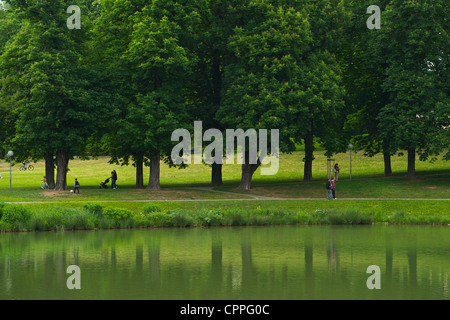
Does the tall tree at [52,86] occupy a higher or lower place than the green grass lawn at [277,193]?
higher

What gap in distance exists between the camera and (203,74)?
57.0 m

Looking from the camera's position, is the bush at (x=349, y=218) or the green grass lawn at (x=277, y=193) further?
the green grass lawn at (x=277, y=193)

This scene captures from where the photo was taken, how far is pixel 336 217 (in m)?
37.8

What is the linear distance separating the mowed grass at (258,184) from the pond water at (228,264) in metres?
13.7

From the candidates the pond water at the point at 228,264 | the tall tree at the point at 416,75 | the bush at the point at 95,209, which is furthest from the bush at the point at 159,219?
the tall tree at the point at 416,75

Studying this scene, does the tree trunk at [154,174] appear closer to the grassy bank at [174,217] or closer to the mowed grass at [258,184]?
the mowed grass at [258,184]

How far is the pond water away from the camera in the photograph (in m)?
18.7

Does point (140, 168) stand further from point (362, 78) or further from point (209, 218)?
point (362, 78)

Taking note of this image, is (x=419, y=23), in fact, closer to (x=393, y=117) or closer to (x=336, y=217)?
(x=393, y=117)

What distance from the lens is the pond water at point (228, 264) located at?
18734mm

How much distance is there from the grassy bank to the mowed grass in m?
7.96

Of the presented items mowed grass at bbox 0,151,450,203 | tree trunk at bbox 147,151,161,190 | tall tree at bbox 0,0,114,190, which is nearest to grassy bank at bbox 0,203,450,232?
mowed grass at bbox 0,151,450,203

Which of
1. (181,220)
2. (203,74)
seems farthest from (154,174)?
(181,220)

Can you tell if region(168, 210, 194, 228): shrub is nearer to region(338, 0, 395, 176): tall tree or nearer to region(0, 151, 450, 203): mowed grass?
region(0, 151, 450, 203): mowed grass
